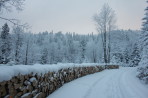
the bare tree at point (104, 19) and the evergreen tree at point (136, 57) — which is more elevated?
the bare tree at point (104, 19)

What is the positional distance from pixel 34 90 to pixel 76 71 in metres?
7.70

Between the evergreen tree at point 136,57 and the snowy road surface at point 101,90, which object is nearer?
the snowy road surface at point 101,90

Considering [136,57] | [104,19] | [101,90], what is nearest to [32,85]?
[101,90]

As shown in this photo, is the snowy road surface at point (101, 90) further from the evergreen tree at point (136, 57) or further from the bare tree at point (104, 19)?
the evergreen tree at point (136, 57)

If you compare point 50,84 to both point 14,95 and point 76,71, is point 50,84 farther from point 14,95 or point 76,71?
point 76,71

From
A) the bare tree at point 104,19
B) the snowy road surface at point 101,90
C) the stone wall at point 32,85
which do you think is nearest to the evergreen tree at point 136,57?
the bare tree at point 104,19

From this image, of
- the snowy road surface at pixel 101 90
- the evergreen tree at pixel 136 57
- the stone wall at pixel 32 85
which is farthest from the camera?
the evergreen tree at pixel 136 57

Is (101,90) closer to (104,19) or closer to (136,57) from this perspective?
(104,19)

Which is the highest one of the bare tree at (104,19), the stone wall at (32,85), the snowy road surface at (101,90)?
the bare tree at (104,19)

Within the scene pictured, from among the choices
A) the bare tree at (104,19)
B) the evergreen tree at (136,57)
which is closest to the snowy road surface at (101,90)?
the bare tree at (104,19)

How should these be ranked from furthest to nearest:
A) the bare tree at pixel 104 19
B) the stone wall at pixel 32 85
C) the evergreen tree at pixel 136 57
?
the evergreen tree at pixel 136 57 < the bare tree at pixel 104 19 < the stone wall at pixel 32 85

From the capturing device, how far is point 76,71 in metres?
13.0

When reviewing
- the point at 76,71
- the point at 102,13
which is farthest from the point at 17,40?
the point at 76,71

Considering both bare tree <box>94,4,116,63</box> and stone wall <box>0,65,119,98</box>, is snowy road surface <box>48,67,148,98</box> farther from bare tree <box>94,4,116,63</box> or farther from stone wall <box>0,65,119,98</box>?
bare tree <box>94,4,116,63</box>
